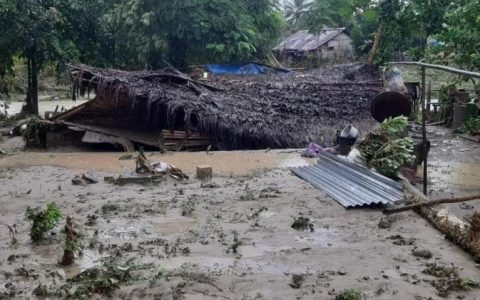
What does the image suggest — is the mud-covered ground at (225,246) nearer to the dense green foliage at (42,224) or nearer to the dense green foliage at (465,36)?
the dense green foliage at (42,224)

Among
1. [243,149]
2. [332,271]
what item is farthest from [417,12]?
[332,271]

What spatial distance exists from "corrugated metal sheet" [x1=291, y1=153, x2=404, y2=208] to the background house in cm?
2566

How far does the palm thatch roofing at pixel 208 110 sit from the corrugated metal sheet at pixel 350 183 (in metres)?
4.25

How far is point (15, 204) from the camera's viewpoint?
820 cm

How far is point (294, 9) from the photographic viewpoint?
52.5 m

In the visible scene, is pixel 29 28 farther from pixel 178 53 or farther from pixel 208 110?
pixel 208 110

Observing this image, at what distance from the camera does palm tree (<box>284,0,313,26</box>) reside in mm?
49175

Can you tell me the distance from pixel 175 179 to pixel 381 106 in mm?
5702

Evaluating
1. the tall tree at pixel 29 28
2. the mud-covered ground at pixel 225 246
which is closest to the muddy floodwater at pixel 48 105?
the tall tree at pixel 29 28

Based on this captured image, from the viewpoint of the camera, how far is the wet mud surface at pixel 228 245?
16.0 ft

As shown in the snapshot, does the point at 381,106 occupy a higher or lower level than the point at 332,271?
higher

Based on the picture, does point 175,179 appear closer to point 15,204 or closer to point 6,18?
point 15,204

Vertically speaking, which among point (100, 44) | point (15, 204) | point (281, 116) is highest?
point (100, 44)

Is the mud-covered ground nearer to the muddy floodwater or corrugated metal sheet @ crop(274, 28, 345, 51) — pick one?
the muddy floodwater
